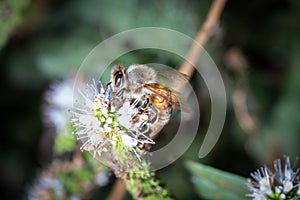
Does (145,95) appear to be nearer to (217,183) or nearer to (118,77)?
(118,77)

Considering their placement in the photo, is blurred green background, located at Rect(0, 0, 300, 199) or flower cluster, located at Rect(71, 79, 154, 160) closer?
flower cluster, located at Rect(71, 79, 154, 160)

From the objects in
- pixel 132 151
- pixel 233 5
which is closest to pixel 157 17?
pixel 233 5

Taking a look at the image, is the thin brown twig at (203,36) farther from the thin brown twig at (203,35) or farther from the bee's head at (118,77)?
the bee's head at (118,77)

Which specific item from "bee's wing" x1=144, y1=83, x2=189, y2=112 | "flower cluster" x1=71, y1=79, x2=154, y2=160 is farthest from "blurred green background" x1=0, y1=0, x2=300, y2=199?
"flower cluster" x1=71, y1=79, x2=154, y2=160

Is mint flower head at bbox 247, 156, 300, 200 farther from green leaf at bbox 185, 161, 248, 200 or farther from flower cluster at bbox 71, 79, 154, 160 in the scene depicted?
flower cluster at bbox 71, 79, 154, 160

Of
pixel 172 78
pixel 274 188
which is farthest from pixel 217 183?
pixel 172 78

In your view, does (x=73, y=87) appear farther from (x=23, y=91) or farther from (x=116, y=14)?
(x=23, y=91)

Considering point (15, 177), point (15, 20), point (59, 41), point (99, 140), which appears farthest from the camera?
point (15, 177)
